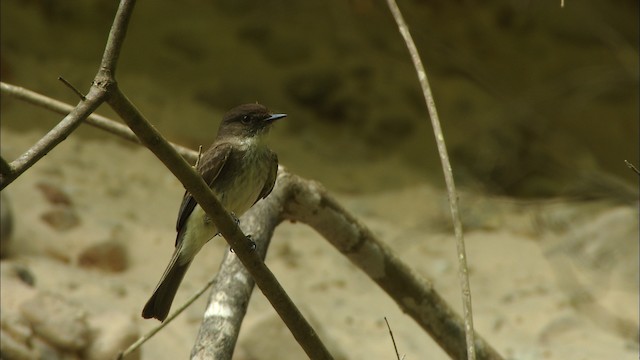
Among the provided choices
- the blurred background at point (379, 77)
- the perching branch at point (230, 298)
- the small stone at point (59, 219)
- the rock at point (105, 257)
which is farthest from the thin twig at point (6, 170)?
the blurred background at point (379, 77)

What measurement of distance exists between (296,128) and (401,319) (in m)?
1.95

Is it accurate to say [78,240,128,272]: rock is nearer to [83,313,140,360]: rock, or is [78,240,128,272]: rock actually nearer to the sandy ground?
the sandy ground

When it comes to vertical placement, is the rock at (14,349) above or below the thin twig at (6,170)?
above

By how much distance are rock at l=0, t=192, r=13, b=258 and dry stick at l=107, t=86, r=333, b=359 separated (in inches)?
87.4

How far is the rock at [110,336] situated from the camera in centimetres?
376

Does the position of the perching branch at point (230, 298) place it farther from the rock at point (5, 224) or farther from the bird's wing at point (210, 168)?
the rock at point (5, 224)

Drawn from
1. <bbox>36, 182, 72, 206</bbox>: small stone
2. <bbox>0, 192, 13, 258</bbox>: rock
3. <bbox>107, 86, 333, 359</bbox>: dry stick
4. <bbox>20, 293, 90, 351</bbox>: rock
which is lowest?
<bbox>107, 86, 333, 359</bbox>: dry stick

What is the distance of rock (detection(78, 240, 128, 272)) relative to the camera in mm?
4660

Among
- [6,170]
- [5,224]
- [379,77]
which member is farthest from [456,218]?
[379,77]

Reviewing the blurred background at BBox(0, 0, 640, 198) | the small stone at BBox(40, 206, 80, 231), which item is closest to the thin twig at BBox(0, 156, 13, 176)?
the small stone at BBox(40, 206, 80, 231)

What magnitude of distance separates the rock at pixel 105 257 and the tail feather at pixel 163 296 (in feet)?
5.60

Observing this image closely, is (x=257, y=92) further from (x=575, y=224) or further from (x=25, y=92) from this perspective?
(x=25, y=92)

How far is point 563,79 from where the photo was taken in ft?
22.5

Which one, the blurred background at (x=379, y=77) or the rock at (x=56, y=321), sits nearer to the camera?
the rock at (x=56, y=321)
